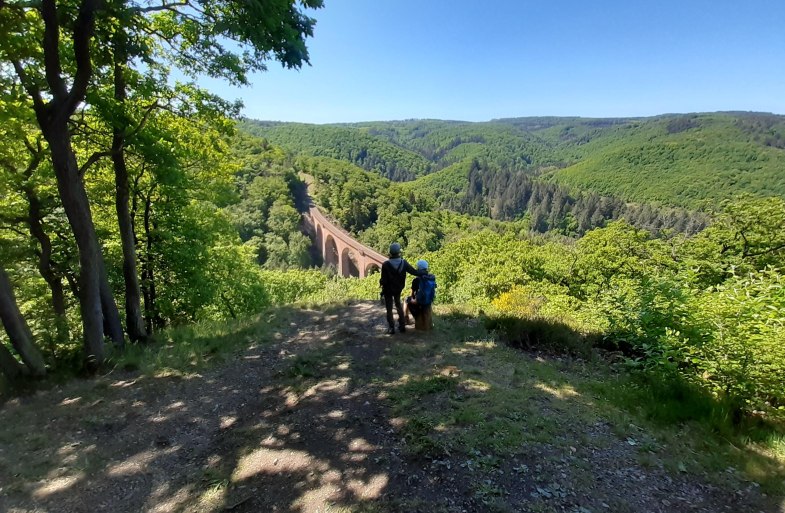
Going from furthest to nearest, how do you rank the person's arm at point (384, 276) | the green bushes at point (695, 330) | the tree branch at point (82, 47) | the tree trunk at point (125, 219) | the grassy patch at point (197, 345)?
the person's arm at point (384, 276) → the tree trunk at point (125, 219) → the grassy patch at point (197, 345) → the tree branch at point (82, 47) → the green bushes at point (695, 330)

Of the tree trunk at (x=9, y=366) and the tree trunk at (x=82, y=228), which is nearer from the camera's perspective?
the tree trunk at (x=82, y=228)

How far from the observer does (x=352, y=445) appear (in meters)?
4.14

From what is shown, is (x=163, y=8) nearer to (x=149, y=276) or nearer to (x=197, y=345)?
(x=197, y=345)

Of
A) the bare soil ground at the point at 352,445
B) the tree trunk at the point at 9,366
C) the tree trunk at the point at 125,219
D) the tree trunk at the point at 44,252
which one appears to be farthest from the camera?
the tree trunk at the point at 44,252

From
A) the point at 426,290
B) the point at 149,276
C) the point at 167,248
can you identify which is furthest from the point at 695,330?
the point at 149,276

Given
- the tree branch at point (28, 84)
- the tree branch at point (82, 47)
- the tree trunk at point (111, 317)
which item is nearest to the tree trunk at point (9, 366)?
the tree trunk at point (111, 317)

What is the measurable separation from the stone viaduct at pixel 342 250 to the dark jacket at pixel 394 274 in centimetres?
4762

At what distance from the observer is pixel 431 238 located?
237 feet

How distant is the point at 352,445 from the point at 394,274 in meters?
3.34

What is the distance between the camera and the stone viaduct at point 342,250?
6024 centimetres

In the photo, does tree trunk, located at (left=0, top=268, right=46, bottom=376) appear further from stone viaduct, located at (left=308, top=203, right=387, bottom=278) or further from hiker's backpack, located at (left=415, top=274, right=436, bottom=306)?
stone viaduct, located at (left=308, top=203, right=387, bottom=278)

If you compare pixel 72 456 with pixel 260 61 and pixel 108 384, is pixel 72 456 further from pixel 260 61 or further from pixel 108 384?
pixel 260 61

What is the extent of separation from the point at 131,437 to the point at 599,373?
21.1 ft

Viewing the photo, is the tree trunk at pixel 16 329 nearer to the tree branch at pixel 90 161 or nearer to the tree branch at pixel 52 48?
the tree branch at pixel 90 161
